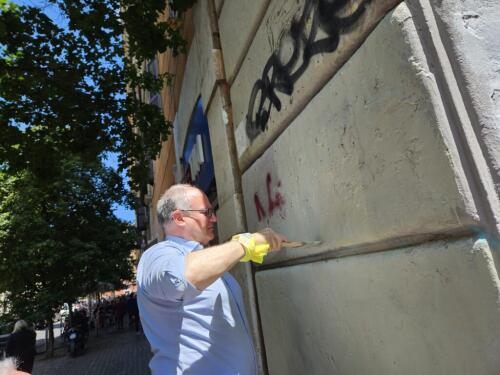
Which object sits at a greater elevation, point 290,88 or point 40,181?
point 40,181

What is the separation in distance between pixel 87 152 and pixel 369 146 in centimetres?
517

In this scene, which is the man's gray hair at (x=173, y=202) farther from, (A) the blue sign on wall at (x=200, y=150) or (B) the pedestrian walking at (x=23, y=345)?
(B) the pedestrian walking at (x=23, y=345)

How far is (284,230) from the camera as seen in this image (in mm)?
2488

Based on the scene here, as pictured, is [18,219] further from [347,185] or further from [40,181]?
[347,185]

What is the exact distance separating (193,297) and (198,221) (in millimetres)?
545

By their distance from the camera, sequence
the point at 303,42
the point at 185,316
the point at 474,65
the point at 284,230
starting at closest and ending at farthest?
the point at 474,65 < the point at 185,316 < the point at 303,42 < the point at 284,230

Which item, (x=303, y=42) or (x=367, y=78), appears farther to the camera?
(x=303, y=42)

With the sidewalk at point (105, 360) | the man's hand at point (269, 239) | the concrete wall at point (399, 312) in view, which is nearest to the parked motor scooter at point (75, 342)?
the sidewalk at point (105, 360)

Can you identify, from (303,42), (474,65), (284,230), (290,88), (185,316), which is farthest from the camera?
(284,230)

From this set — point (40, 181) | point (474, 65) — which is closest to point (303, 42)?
point (474, 65)

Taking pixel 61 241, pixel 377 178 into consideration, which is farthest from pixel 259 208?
pixel 61 241

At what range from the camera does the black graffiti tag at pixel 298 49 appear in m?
1.71

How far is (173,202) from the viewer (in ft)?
6.91

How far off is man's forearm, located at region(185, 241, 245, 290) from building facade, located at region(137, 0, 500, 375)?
0.56 m
